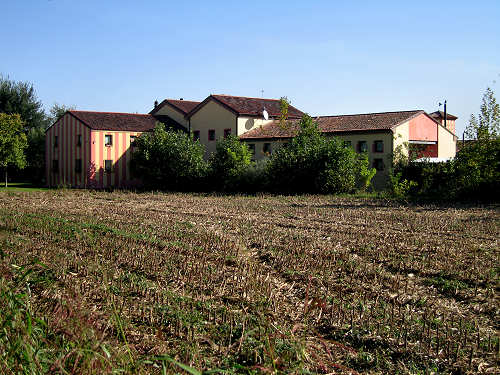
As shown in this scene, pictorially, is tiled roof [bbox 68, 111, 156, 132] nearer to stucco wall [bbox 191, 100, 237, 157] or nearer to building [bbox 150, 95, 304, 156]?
building [bbox 150, 95, 304, 156]

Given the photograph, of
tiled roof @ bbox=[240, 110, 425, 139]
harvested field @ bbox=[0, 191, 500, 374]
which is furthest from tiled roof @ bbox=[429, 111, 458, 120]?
harvested field @ bbox=[0, 191, 500, 374]

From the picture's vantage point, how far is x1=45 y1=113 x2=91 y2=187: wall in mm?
43969

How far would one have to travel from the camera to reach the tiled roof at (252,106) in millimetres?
46656

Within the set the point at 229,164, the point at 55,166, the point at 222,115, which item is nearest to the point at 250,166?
the point at 229,164

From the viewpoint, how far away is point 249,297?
7730 millimetres

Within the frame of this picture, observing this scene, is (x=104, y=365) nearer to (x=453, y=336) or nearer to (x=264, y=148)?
(x=453, y=336)

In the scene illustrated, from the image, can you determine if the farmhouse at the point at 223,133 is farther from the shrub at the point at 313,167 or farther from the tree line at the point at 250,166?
the shrub at the point at 313,167

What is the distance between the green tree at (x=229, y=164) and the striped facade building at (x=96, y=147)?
10222 millimetres

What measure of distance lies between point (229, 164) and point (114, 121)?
13.7 m

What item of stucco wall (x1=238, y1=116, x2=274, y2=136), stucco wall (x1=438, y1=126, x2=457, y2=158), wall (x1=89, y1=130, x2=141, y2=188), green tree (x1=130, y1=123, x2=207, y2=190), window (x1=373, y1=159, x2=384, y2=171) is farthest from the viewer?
stucco wall (x1=238, y1=116, x2=274, y2=136)

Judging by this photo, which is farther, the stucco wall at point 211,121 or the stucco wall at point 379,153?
the stucco wall at point 211,121

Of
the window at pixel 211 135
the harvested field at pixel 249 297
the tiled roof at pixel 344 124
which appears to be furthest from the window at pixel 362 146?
the harvested field at pixel 249 297

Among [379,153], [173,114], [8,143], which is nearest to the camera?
[379,153]

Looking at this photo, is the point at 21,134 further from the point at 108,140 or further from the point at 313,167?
the point at 313,167
